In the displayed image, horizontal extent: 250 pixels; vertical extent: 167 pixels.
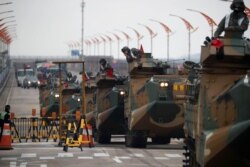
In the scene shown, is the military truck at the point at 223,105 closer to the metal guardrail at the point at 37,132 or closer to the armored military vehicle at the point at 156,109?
the armored military vehicle at the point at 156,109

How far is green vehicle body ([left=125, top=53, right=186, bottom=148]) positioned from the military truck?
1325cm

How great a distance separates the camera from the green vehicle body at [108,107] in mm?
40750

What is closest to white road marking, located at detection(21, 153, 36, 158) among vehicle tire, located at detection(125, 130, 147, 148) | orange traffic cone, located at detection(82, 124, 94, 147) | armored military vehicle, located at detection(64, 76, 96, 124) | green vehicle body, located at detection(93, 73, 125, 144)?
orange traffic cone, located at detection(82, 124, 94, 147)

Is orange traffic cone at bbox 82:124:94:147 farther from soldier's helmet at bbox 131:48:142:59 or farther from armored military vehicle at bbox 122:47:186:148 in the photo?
soldier's helmet at bbox 131:48:142:59

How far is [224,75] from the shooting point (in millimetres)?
19828

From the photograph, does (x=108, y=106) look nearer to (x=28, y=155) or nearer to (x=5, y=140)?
(x=5, y=140)

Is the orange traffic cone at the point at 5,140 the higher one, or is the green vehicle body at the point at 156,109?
the green vehicle body at the point at 156,109

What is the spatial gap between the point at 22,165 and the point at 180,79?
9.54m

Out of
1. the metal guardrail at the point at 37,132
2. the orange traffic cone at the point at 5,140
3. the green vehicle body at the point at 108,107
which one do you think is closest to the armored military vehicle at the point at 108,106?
the green vehicle body at the point at 108,107

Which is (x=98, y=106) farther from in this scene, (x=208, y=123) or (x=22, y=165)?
(x=208, y=123)

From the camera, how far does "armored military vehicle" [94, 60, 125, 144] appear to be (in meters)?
40.8

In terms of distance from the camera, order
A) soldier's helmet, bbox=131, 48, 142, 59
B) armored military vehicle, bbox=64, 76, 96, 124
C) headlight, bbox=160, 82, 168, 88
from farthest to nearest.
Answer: armored military vehicle, bbox=64, 76, 96, 124 → soldier's helmet, bbox=131, 48, 142, 59 → headlight, bbox=160, 82, 168, 88

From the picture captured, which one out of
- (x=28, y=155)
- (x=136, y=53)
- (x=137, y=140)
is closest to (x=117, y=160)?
(x=28, y=155)

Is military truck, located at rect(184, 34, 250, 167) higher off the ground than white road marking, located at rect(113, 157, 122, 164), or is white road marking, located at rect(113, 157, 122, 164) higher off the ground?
military truck, located at rect(184, 34, 250, 167)
